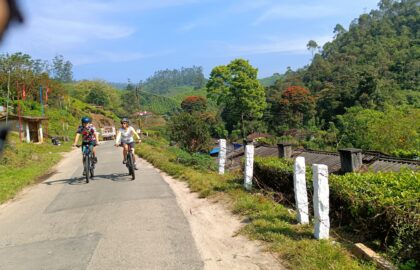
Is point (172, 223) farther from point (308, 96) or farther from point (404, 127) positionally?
point (308, 96)

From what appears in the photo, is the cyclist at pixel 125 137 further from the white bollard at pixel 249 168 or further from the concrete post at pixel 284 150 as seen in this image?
the concrete post at pixel 284 150

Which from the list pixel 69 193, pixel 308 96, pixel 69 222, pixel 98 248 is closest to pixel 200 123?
pixel 69 193

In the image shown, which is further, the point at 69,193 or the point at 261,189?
the point at 69,193

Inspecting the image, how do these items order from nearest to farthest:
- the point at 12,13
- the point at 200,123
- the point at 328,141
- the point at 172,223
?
the point at 12,13 < the point at 172,223 < the point at 200,123 < the point at 328,141

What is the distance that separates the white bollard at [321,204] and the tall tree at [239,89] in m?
51.3

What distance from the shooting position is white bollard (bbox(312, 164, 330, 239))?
18.1 feet

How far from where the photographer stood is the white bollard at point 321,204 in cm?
553

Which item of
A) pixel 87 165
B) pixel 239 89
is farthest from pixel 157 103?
pixel 87 165

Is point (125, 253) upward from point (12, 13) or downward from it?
downward

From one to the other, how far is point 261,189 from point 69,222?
4.05 m

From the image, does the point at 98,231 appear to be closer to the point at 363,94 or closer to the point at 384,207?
the point at 384,207

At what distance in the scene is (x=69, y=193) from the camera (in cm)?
1023

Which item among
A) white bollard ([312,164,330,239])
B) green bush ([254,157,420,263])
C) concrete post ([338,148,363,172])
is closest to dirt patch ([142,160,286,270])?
white bollard ([312,164,330,239])

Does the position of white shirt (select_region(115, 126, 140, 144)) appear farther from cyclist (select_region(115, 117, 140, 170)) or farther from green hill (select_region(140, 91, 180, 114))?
green hill (select_region(140, 91, 180, 114))
